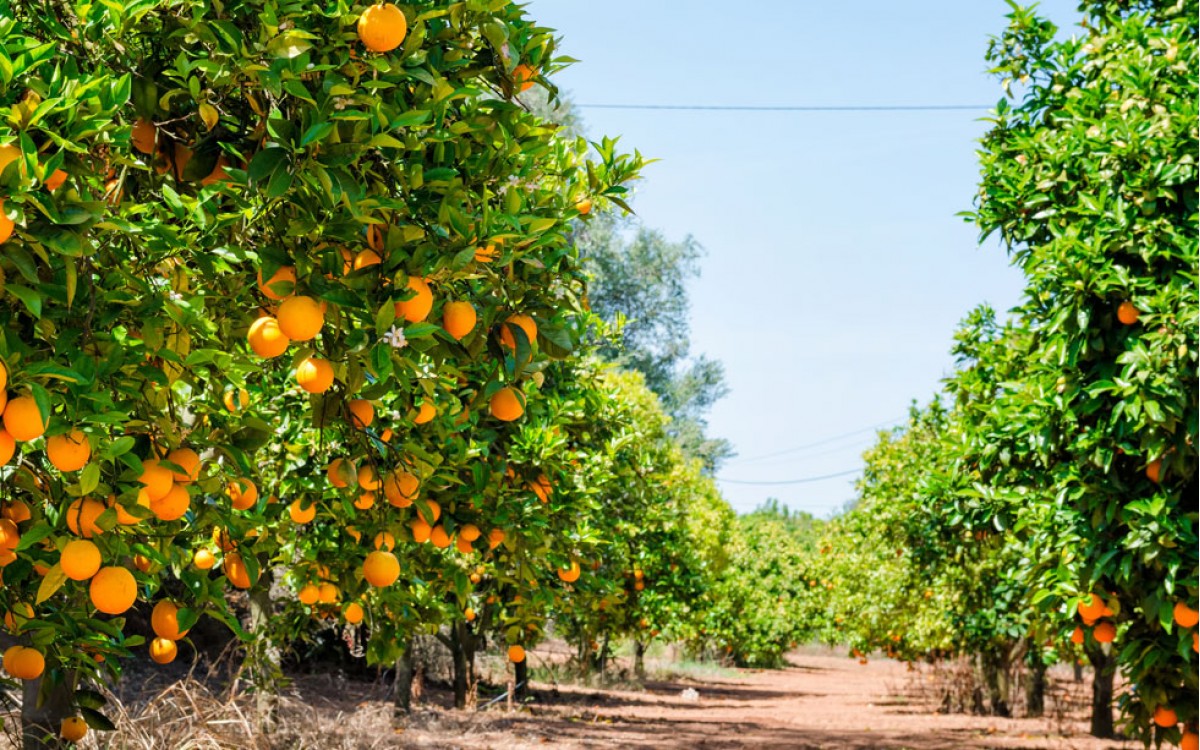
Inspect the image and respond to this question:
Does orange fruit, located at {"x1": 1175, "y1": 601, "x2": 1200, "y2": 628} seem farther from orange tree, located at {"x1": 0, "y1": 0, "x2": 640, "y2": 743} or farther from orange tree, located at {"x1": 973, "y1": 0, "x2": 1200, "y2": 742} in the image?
orange tree, located at {"x1": 0, "y1": 0, "x2": 640, "y2": 743}

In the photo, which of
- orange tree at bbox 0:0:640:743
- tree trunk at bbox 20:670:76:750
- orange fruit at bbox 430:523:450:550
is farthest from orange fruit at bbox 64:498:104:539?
tree trunk at bbox 20:670:76:750

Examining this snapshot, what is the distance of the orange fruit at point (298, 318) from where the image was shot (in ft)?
7.58

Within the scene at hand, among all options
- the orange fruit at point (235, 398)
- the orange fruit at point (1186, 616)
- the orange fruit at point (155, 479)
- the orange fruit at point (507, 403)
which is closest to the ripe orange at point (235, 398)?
A: the orange fruit at point (235, 398)

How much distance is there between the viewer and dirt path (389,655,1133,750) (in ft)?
37.5

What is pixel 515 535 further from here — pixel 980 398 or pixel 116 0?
pixel 980 398

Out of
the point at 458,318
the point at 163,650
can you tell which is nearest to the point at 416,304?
the point at 458,318

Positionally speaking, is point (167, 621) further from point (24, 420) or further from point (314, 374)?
point (24, 420)

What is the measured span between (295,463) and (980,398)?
5.25 meters

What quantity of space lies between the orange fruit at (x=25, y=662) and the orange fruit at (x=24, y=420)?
1.33 metres

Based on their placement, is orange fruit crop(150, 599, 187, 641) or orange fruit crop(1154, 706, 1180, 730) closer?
orange fruit crop(150, 599, 187, 641)

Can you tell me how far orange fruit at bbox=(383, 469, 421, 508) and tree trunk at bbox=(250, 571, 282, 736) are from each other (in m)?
3.04

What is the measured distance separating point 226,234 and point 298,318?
51cm

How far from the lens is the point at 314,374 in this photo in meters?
2.52

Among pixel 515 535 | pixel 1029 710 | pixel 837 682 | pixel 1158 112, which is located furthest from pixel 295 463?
pixel 837 682
